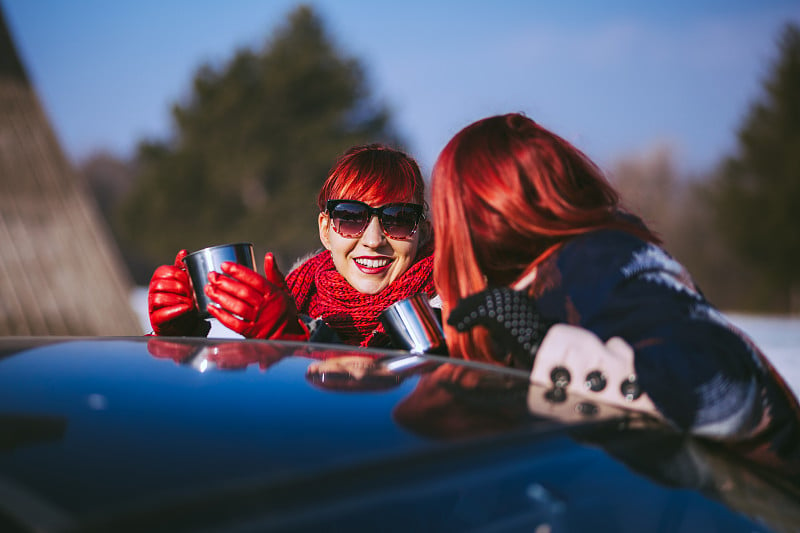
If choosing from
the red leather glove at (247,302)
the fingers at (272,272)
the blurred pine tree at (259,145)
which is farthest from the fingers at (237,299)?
the blurred pine tree at (259,145)

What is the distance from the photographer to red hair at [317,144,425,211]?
249 cm

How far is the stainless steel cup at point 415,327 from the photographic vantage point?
1684 millimetres

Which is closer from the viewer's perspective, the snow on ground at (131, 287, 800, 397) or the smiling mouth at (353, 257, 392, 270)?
the smiling mouth at (353, 257, 392, 270)

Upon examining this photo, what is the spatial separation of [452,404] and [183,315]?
4.65ft

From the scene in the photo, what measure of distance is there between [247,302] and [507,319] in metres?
0.89

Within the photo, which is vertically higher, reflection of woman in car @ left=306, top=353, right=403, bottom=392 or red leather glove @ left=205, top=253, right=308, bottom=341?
red leather glove @ left=205, top=253, right=308, bottom=341

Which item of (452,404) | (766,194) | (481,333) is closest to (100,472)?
(452,404)

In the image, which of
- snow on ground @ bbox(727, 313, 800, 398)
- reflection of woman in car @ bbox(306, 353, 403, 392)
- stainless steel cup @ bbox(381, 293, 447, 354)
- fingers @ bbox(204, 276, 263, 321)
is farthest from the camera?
snow on ground @ bbox(727, 313, 800, 398)

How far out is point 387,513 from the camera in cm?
80

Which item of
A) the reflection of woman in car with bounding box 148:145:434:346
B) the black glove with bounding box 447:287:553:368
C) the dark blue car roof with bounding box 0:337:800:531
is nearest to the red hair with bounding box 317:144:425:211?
the reflection of woman in car with bounding box 148:145:434:346

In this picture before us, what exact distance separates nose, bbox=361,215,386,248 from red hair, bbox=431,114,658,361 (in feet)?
2.78

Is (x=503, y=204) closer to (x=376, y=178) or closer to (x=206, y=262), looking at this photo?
(x=206, y=262)

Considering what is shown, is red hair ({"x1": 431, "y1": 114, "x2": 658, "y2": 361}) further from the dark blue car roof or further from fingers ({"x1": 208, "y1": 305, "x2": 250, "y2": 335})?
fingers ({"x1": 208, "y1": 305, "x2": 250, "y2": 335})

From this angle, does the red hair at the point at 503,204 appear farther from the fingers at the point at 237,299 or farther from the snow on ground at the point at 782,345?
the snow on ground at the point at 782,345
